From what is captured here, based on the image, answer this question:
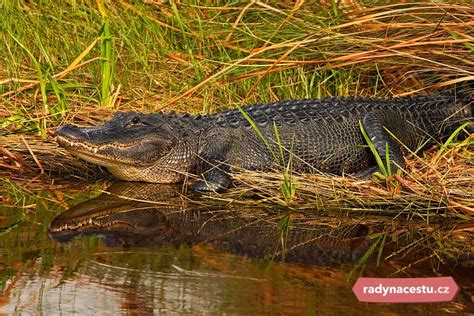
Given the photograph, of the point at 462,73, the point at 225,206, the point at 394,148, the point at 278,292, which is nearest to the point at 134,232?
the point at 225,206

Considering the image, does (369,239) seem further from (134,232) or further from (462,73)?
(462,73)

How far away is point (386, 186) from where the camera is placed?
531cm

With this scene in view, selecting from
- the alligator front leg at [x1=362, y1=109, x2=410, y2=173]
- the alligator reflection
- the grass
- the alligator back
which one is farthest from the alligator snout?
the alligator front leg at [x1=362, y1=109, x2=410, y2=173]

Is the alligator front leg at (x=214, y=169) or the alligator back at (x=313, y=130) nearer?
the alligator front leg at (x=214, y=169)

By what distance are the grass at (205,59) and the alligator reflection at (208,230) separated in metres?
0.49

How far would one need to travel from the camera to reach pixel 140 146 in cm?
619

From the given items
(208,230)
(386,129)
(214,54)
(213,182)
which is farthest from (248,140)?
(208,230)

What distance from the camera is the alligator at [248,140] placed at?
607 centimetres

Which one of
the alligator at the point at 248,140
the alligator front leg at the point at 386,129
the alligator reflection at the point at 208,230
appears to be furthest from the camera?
the alligator front leg at the point at 386,129

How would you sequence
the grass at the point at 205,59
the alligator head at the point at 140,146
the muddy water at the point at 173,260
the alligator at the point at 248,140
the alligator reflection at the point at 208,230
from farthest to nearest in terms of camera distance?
the grass at the point at 205,59 < the alligator at the point at 248,140 < the alligator head at the point at 140,146 < the alligator reflection at the point at 208,230 < the muddy water at the point at 173,260

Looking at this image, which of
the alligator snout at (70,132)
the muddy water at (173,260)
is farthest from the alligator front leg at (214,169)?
the alligator snout at (70,132)

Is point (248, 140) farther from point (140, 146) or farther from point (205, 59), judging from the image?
point (205, 59)

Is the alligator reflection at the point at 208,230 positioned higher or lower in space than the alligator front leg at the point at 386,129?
lower

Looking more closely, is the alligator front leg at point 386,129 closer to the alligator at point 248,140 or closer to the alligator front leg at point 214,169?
the alligator at point 248,140
